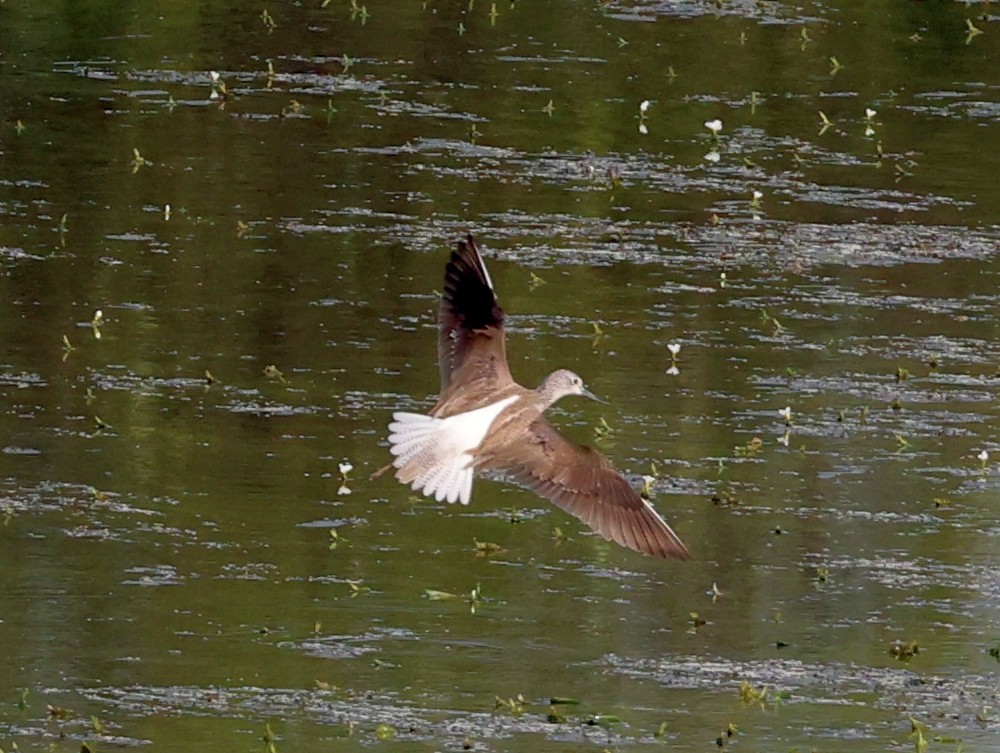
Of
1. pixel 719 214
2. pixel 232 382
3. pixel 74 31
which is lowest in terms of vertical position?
pixel 232 382

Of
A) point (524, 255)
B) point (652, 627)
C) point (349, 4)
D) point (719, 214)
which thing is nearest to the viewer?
point (652, 627)

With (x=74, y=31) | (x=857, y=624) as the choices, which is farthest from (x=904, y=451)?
(x=74, y=31)

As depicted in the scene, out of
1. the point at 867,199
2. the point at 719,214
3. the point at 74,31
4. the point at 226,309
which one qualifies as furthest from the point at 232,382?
the point at 74,31

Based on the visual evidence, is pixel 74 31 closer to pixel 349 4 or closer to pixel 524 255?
pixel 349 4

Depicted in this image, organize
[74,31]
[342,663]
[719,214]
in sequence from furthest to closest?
[74,31] → [719,214] → [342,663]

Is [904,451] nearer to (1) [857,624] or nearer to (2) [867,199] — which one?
(1) [857,624]

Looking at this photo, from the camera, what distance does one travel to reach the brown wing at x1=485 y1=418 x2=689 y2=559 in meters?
7.77

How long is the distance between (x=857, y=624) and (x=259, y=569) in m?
2.02

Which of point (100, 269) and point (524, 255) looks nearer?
point (100, 269)

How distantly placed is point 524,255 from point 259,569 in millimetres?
4809

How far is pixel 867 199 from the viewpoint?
47.7ft

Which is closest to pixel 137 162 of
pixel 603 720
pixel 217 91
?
pixel 217 91

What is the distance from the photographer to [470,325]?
8203 mm

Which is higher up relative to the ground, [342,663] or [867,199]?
[867,199]
